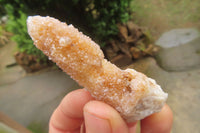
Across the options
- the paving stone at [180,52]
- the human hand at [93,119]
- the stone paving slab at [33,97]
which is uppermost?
the human hand at [93,119]

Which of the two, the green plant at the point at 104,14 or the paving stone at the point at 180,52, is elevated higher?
the green plant at the point at 104,14

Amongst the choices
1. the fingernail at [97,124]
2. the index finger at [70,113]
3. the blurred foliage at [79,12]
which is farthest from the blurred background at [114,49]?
the fingernail at [97,124]

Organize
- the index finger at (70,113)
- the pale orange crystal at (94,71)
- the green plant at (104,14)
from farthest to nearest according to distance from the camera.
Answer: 1. the green plant at (104,14)
2. the index finger at (70,113)
3. the pale orange crystal at (94,71)

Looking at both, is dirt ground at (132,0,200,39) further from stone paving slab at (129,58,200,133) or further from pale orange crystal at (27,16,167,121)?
pale orange crystal at (27,16,167,121)

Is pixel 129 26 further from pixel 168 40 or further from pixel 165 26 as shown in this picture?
pixel 165 26

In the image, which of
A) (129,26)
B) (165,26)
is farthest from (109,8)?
(165,26)

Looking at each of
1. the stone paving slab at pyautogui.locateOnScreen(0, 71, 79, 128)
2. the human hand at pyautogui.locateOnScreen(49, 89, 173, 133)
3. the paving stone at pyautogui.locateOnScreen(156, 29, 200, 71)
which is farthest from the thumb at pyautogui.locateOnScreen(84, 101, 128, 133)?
the stone paving slab at pyautogui.locateOnScreen(0, 71, 79, 128)

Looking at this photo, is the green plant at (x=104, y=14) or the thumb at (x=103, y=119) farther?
the green plant at (x=104, y=14)

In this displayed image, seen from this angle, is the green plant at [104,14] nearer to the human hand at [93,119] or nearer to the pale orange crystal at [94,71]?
the human hand at [93,119]
